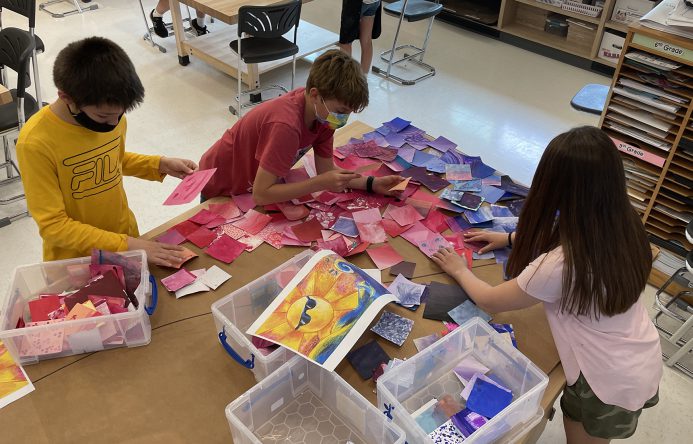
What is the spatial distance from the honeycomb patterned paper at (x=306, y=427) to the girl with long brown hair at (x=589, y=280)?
0.51m

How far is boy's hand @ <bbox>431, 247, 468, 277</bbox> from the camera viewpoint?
1.67m

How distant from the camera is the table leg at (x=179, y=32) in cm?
418

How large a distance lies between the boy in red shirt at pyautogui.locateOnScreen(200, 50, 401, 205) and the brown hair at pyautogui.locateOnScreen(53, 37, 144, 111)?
49cm

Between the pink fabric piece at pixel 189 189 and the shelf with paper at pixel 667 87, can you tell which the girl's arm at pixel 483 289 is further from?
the shelf with paper at pixel 667 87

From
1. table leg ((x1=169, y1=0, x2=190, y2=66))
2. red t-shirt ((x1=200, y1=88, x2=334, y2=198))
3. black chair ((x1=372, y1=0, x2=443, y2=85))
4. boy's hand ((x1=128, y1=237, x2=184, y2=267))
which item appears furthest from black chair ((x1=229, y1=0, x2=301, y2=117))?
boy's hand ((x1=128, y1=237, x2=184, y2=267))

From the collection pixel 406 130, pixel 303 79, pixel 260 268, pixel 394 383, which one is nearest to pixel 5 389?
pixel 260 268

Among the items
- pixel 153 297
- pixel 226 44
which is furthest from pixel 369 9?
pixel 153 297

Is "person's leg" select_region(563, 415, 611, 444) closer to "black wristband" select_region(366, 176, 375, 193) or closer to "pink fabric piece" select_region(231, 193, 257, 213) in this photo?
"black wristband" select_region(366, 176, 375, 193)

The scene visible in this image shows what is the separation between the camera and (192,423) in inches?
50.4

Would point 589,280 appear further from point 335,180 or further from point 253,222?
point 253,222

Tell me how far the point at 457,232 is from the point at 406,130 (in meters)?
0.63

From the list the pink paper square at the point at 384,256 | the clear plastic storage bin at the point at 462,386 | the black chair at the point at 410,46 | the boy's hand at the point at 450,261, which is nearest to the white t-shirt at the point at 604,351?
the clear plastic storage bin at the point at 462,386

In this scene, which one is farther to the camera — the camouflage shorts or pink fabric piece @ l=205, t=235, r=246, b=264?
pink fabric piece @ l=205, t=235, r=246, b=264

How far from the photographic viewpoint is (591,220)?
52.9 inches
